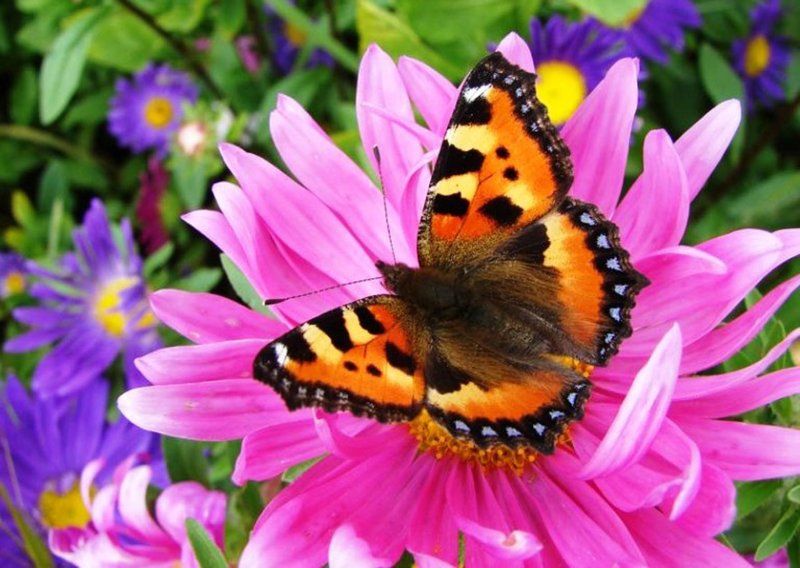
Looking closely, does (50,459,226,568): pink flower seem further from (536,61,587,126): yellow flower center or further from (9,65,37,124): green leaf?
(9,65,37,124): green leaf

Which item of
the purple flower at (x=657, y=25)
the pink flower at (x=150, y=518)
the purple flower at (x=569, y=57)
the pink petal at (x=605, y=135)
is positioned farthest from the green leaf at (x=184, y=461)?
the purple flower at (x=657, y=25)

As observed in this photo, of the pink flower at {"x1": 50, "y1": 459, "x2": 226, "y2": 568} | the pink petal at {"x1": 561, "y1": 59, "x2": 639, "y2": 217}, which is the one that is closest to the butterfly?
the pink petal at {"x1": 561, "y1": 59, "x2": 639, "y2": 217}

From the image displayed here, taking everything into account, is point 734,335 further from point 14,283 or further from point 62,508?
point 14,283

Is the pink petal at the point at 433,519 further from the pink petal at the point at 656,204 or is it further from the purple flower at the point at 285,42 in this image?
the purple flower at the point at 285,42

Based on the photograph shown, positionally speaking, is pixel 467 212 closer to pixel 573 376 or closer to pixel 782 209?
pixel 573 376

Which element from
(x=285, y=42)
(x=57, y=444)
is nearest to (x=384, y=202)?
(x=57, y=444)
